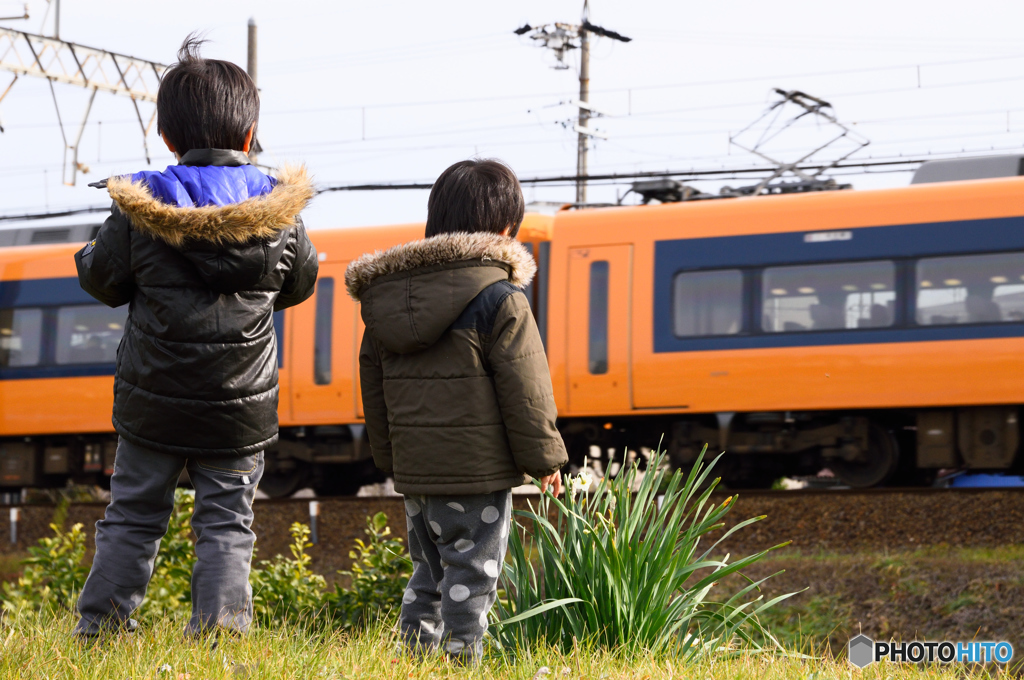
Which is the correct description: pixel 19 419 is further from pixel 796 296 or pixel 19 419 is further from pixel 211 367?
pixel 211 367

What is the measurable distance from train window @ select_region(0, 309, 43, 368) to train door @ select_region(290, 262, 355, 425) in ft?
11.2

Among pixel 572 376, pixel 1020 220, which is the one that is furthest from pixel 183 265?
pixel 1020 220

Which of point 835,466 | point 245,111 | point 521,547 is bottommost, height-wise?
point 835,466

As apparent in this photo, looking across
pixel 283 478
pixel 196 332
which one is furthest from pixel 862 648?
pixel 283 478

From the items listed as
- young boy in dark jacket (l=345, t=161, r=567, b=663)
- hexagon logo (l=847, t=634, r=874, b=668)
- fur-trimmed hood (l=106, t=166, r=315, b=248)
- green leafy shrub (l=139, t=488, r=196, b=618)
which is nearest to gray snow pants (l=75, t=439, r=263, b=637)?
young boy in dark jacket (l=345, t=161, r=567, b=663)

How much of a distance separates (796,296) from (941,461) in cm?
198

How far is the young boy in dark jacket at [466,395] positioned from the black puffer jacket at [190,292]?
0.37 m

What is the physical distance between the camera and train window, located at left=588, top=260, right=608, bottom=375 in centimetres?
974

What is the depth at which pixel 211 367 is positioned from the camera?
2.76 metres

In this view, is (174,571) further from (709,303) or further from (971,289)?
(971,289)

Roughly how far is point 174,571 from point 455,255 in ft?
9.48

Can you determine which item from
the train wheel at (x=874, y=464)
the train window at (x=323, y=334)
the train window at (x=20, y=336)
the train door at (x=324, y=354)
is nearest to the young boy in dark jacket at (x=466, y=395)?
the train wheel at (x=874, y=464)

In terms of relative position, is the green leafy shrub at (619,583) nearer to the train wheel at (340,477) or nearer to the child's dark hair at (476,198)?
the child's dark hair at (476,198)

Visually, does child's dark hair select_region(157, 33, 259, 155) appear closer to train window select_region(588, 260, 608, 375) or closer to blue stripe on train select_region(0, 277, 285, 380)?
train window select_region(588, 260, 608, 375)
